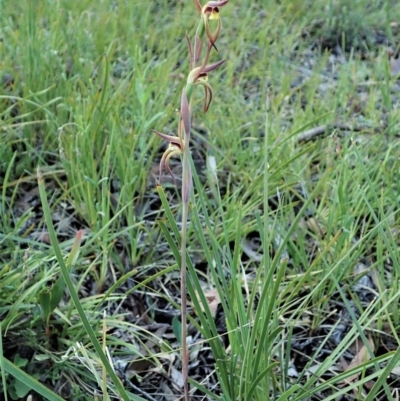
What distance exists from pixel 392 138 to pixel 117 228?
1047mm

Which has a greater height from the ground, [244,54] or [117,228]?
[244,54]

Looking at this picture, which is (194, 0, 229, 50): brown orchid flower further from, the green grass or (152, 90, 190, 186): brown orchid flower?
the green grass

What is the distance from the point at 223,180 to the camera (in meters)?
1.62

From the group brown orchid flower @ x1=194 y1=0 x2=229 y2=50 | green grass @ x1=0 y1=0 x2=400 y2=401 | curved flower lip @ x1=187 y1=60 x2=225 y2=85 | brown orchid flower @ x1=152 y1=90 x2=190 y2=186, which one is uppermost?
brown orchid flower @ x1=194 y1=0 x2=229 y2=50

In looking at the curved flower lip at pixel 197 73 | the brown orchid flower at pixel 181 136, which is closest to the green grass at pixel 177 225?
the brown orchid flower at pixel 181 136

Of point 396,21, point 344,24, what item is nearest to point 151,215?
point 344,24

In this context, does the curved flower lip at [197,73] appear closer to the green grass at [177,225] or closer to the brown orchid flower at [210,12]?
the brown orchid flower at [210,12]

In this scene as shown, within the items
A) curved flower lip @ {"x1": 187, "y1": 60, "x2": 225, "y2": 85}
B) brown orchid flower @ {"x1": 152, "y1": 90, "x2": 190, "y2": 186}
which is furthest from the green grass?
curved flower lip @ {"x1": 187, "y1": 60, "x2": 225, "y2": 85}

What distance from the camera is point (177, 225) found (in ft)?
4.73

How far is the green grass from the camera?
2.93 feet

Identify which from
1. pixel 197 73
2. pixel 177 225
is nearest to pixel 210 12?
pixel 197 73

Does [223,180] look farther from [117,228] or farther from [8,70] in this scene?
[8,70]

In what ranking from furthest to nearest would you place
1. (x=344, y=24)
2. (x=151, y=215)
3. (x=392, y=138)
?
(x=344, y=24) → (x=392, y=138) → (x=151, y=215)

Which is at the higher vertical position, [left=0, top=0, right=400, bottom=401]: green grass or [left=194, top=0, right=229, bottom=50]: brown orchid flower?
[left=194, top=0, right=229, bottom=50]: brown orchid flower
